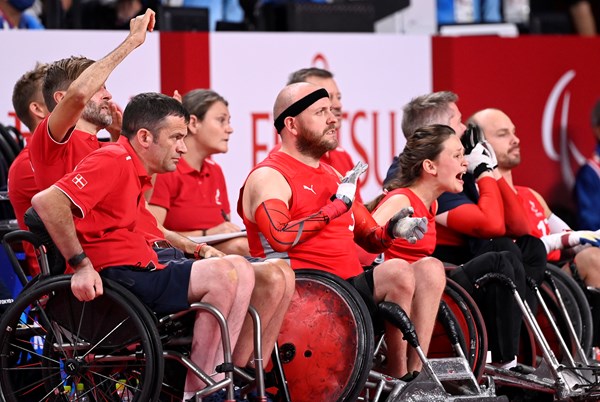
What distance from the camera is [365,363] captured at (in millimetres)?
5156

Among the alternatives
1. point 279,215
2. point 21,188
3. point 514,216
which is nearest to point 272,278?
point 279,215

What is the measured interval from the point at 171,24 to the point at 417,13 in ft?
8.32

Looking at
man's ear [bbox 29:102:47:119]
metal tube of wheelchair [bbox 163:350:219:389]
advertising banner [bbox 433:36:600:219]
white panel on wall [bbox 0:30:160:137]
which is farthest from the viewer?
advertising banner [bbox 433:36:600:219]

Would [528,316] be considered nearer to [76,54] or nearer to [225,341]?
[225,341]

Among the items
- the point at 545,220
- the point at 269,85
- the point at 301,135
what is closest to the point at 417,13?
the point at 269,85

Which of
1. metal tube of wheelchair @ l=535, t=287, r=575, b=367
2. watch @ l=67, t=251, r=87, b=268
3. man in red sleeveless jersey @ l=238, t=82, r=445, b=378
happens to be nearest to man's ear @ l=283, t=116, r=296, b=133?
man in red sleeveless jersey @ l=238, t=82, r=445, b=378

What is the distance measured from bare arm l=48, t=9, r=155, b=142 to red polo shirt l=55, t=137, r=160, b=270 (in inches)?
7.2

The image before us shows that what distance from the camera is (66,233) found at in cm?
468

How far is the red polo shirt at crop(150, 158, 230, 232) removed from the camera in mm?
6785

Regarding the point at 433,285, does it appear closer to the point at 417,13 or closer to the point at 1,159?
the point at 1,159

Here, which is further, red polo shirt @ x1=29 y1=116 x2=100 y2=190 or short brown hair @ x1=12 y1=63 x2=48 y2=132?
short brown hair @ x1=12 y1=63 x2=48 y2=132

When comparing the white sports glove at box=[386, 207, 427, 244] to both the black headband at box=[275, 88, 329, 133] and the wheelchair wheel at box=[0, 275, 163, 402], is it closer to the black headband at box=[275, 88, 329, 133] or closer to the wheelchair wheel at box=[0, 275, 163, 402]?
the black headband at box=[275, 88, 329, 133]

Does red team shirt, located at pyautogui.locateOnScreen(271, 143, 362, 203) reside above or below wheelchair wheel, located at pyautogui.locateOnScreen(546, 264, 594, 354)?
above

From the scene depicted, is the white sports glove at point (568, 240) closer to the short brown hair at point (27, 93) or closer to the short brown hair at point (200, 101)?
the short brown hair at point (200, 101)
